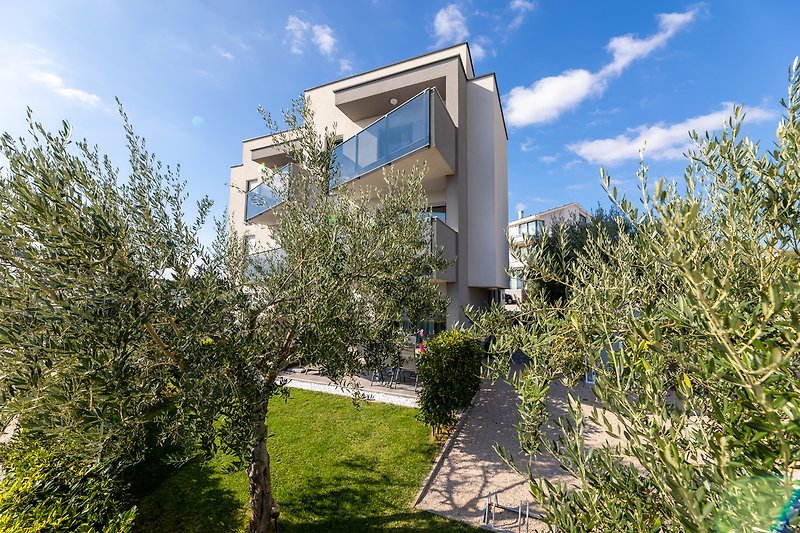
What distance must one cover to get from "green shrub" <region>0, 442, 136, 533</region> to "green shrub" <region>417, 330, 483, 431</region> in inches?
250

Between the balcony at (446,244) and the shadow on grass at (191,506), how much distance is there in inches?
304

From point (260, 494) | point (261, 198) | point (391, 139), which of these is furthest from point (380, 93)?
point (260, 494)

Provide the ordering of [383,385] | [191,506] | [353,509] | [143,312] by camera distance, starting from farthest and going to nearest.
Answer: [383,385] → [191,506] → [353,509] → [143,312]

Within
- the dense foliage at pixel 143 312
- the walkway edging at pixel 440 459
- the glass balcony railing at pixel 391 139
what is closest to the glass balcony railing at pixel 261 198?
the dense foliage at pixel 143 312

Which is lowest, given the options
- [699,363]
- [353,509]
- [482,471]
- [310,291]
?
[353,509]

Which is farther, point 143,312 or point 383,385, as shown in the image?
point 383,385

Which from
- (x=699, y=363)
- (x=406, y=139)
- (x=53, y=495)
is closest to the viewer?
(x=699, y=363)

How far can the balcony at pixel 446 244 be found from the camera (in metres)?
11.3

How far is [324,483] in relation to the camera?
6.98m

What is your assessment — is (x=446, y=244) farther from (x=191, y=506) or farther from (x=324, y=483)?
(x=191, y=506)

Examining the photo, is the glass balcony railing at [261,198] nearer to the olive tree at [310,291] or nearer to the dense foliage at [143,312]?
the olive tree at [310,291]

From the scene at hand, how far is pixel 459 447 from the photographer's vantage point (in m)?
8.59

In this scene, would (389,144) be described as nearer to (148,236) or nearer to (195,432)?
(148,236)

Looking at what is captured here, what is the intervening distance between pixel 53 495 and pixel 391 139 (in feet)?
39.1
